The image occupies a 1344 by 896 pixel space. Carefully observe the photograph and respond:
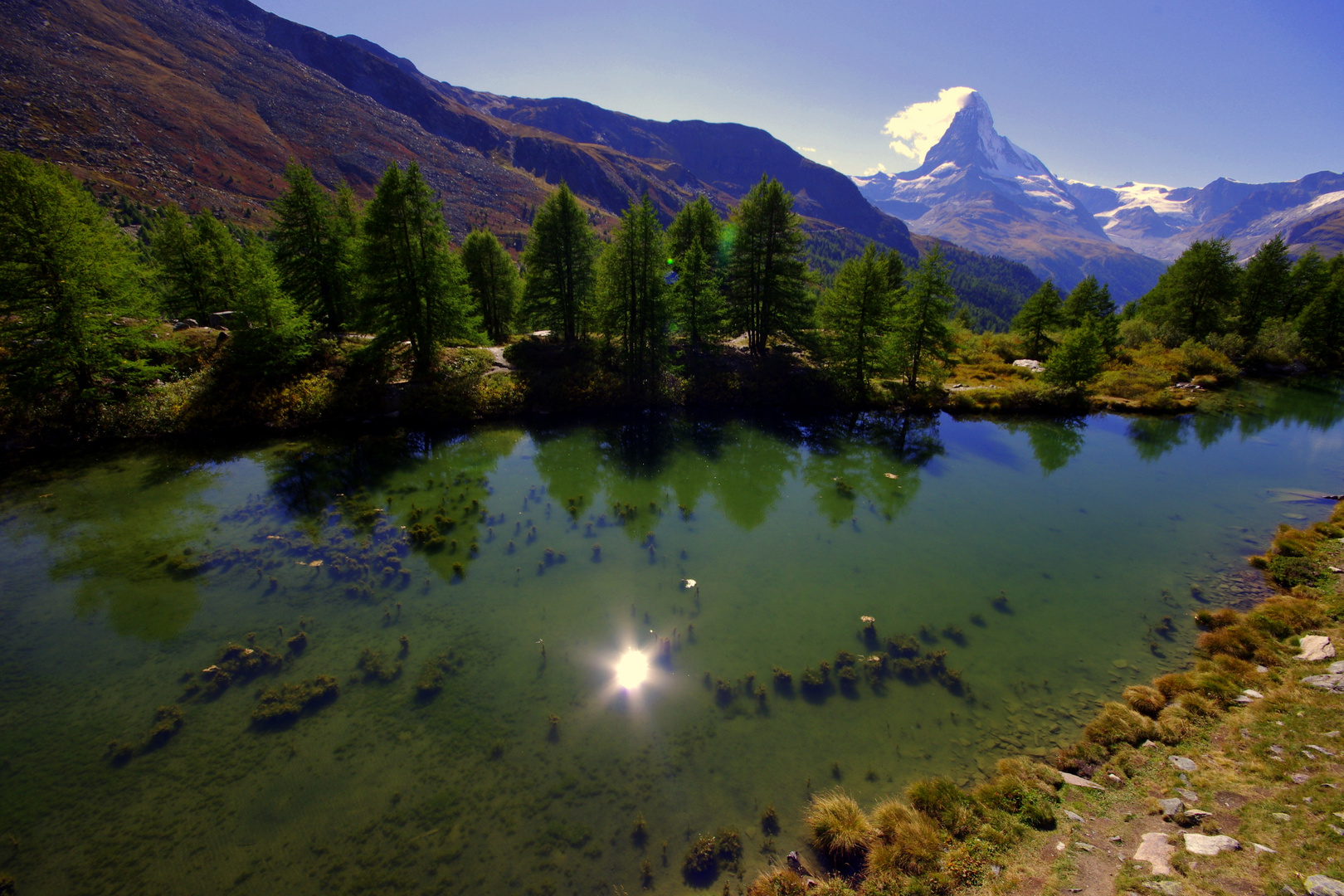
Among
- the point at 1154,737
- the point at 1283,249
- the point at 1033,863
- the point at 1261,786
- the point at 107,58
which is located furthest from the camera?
the point at 107,58

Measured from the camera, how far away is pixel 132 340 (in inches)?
1049

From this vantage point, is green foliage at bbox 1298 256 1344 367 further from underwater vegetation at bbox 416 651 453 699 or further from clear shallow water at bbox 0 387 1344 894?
underwater vegetation at bbox 416 651 453 699

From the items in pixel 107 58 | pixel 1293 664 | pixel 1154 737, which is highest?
pixel 107 58

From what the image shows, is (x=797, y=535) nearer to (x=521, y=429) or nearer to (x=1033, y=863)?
(x=1033, y=863)

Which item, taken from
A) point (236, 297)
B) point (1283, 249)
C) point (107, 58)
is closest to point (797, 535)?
point (236, 297)

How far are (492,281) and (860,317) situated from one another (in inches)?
1288

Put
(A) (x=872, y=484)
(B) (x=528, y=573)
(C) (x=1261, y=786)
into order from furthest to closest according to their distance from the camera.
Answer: (A) (x=872, y=484) → (B) (x=528, y=573) → (C) (x=1261, y=786)

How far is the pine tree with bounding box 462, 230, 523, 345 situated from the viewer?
144 feet

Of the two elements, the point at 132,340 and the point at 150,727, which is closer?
the point at 150,727

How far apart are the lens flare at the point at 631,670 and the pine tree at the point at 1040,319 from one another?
188ft

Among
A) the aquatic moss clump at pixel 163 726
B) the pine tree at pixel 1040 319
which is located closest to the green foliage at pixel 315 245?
the aquatic moss clump at pixel 163 726

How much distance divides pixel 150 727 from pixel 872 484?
87.4 feet

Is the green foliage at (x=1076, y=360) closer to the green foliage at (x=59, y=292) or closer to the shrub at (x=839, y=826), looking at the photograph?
the shrub at (x=839, y=826)

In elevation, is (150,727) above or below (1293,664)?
below
